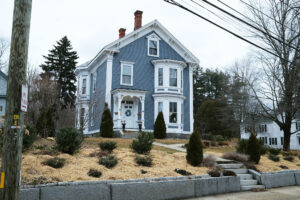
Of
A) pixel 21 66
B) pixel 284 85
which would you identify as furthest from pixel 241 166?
pixel 284 85

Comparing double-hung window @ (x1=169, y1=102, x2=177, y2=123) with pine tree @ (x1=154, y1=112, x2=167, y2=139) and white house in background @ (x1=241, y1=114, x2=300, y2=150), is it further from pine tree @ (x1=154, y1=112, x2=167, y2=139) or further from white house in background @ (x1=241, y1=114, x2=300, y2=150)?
white house in background @ (x1=241, y1=114, x2=300, y2=150)

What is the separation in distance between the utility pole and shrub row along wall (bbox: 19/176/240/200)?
2040 millimetres

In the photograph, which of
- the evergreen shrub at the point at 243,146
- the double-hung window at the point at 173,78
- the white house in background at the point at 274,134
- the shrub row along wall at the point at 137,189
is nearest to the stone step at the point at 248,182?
the shrub row along wall at the point at 137,189

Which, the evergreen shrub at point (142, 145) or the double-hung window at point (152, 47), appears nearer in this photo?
the evergreen shrub at point (142, 145)

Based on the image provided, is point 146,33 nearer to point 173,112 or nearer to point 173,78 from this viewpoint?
point 173,78

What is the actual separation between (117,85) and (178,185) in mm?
16135

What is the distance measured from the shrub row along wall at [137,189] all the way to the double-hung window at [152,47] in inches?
680

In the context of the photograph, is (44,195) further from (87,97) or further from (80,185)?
(87,97)

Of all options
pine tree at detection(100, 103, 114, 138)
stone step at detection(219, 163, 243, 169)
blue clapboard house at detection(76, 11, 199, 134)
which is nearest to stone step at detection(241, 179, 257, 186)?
stone step at detection(219, 163, 243, 169)

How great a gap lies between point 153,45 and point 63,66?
13.9 metres

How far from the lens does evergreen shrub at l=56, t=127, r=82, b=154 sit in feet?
33.7

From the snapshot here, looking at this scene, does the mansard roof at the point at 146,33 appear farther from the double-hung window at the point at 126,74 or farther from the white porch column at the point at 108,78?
the double-hung window at the point at 126,74

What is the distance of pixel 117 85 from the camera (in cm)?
2420

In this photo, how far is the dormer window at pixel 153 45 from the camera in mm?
25984
